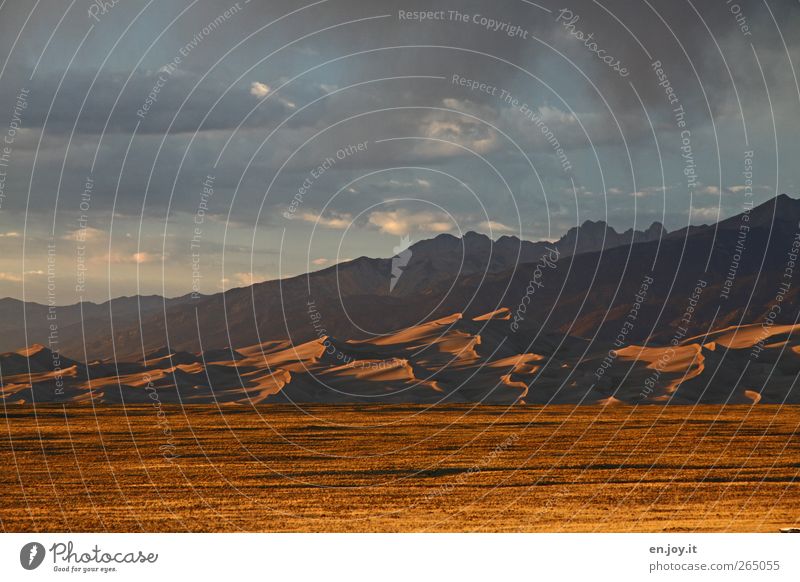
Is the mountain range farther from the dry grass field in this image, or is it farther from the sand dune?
the dry grass field

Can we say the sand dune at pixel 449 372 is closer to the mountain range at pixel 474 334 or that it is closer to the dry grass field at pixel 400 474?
the mountain range at pixel 474 334

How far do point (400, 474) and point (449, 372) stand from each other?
59829 mm

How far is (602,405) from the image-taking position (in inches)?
3083

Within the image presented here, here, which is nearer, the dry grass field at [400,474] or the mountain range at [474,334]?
the dry grass field at [400,474]

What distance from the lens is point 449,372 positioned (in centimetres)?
9619

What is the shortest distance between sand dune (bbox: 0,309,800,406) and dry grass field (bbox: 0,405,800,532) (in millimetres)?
25071

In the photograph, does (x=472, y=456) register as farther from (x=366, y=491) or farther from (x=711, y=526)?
(x=711, y=526)

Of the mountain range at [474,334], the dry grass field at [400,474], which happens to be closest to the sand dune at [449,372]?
the mountain range at [474,334]

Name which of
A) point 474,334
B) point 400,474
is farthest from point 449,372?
point 400,474

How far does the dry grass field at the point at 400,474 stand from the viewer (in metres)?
28.1

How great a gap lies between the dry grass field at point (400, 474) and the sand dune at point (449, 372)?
2507 centimetres

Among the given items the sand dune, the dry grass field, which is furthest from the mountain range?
the dry grass field

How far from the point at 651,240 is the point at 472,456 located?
15528cm

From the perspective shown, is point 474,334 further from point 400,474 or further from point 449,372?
point 400,474
